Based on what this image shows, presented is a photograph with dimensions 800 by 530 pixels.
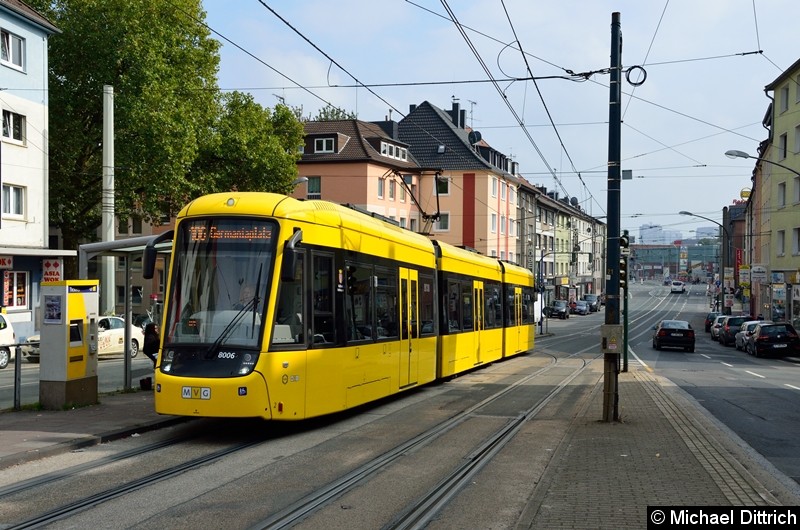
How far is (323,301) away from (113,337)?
20.5m

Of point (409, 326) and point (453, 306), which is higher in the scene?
point (453, 306)

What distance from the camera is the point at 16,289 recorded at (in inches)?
1372

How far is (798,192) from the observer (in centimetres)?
4984

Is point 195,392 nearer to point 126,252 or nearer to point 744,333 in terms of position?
point 126,252

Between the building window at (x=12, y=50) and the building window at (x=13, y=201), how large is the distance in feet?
15.1

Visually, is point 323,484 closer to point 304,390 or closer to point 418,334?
point 304,390

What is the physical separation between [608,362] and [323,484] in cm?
612

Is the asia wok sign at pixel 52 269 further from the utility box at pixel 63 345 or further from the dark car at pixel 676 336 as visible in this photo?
the dark car at pixel 676 336

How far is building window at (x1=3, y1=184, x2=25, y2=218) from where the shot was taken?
113ft

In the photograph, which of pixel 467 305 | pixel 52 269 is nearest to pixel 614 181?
pixel 467 305

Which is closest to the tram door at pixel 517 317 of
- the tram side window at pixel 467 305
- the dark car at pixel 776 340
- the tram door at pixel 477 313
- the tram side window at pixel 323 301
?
the tram door at pixel 477 313

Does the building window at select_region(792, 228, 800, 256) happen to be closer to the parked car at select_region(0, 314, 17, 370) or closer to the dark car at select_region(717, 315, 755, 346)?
the dark car at select_region(717, 315, 755, 346)

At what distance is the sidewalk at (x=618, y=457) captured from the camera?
794 cm

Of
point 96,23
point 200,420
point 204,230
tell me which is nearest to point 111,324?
point 96,23
